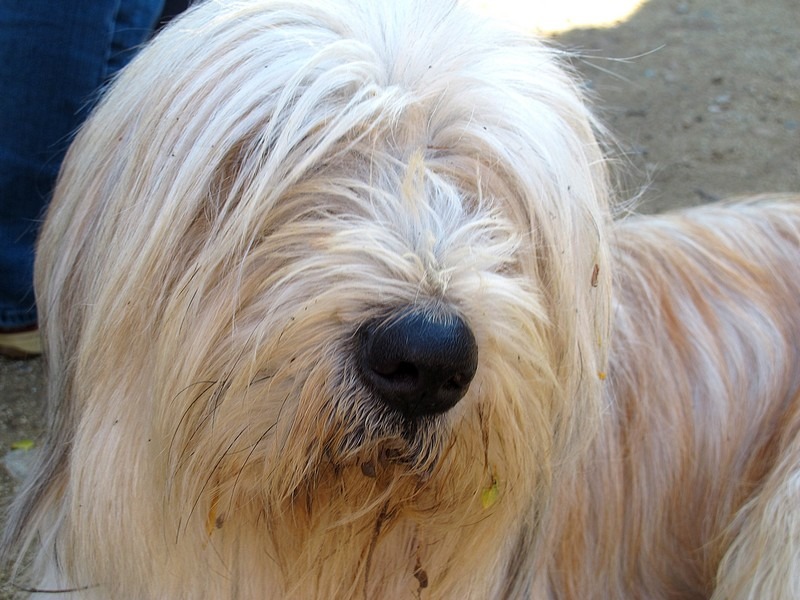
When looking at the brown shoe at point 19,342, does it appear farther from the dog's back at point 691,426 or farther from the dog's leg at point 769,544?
the dog's leg at point 769,544

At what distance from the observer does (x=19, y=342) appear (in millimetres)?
3309

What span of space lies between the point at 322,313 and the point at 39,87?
2.18 m

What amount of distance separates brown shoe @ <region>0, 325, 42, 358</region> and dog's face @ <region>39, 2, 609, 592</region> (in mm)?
1524

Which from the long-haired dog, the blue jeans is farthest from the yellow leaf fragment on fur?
the blue jeans

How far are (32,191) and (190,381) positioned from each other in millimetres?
2007

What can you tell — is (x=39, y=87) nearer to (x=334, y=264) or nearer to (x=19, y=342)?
(x=19, y=342)

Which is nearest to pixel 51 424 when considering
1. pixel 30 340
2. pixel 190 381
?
pixel 190 381

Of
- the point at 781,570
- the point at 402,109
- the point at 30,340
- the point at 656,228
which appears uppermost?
the point at 402,109

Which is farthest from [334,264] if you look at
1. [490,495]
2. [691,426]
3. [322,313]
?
[691,426]

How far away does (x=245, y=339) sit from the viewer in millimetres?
1541

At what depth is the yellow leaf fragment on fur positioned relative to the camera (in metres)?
1.69

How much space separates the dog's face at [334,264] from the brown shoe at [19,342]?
1.52m

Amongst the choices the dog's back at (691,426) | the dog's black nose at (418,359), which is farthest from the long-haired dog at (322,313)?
the dog's back at (691,426)

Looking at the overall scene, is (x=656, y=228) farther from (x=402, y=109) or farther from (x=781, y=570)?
(x=402, y=109)
